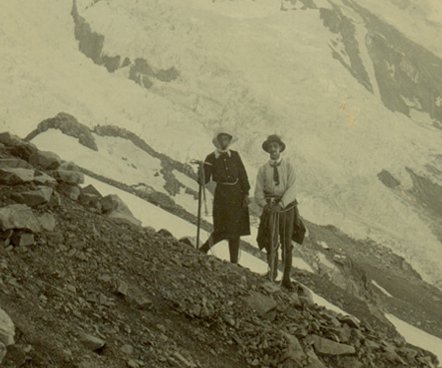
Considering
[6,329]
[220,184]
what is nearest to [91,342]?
[6,329]

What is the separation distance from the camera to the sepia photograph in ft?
17.3

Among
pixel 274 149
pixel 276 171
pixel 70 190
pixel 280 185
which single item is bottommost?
pixel 70 190

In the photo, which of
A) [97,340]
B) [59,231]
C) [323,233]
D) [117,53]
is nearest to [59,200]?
[59,231]

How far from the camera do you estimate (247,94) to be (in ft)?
155

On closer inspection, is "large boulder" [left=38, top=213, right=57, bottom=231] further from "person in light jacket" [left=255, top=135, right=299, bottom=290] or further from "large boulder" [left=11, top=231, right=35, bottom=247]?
"person in light jacket" [left=255, top=135, right=299, bottom=290]

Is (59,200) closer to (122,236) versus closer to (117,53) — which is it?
(122,236)

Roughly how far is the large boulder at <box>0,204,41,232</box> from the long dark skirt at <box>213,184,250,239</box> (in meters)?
2.89

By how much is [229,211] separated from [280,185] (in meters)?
0.75

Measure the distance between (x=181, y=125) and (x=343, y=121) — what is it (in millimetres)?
14163

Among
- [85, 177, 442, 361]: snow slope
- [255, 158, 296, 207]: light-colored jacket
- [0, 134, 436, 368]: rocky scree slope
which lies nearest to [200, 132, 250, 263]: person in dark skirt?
[255, 158, 296, 207]: light-colored jacket

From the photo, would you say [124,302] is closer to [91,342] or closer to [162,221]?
[91,342]

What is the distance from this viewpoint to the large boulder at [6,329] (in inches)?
149

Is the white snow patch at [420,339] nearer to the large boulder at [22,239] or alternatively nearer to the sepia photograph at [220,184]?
the sepia photograph at [220,184]

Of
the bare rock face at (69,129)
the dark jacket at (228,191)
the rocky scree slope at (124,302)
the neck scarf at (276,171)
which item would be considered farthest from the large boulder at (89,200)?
the bare rock face at (69,129)
